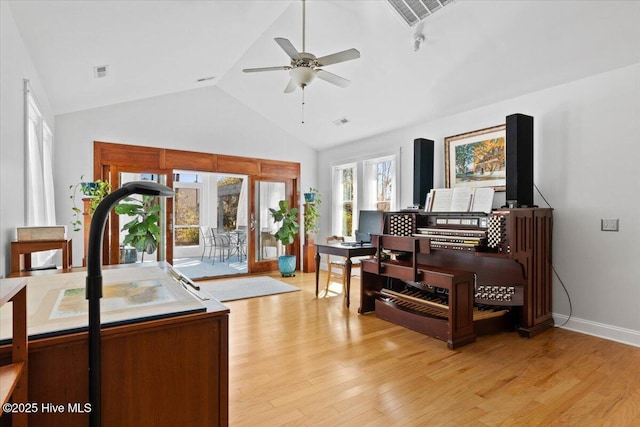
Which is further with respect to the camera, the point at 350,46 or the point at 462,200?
the point at 350,46

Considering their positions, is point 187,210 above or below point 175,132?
below

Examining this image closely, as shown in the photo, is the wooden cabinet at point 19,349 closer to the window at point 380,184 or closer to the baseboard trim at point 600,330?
the baseboard trim at point 600,330

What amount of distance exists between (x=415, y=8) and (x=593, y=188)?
8.26ft

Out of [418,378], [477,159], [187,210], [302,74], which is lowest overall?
[418,378]

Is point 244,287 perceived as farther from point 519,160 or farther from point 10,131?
point 519,160

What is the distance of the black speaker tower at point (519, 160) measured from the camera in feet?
11.5

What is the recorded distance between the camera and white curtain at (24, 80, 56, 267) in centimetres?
300

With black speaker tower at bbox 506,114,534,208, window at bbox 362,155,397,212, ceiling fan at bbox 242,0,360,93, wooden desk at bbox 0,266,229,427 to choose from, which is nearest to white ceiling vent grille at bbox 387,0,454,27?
ceiling fan at bbox 242,0,360,93

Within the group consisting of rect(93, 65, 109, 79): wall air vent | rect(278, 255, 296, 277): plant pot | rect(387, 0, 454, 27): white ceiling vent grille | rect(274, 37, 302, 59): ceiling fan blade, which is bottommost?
rect(278, 255, 296, 277): plant pot

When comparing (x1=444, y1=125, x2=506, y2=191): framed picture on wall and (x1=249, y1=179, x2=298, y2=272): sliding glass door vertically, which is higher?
(x1=444, y1=125, x2=506, y2=191): framed picture on wall

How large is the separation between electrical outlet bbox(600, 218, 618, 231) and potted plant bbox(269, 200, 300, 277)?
4.69 metres

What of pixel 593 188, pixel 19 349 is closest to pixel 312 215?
pixel 593 188

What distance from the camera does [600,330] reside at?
3.35 metres

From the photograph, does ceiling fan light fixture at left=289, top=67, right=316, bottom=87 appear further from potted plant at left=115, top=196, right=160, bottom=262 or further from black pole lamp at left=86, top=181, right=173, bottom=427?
potted plant at left=115, top=196, right=160, bottom=262
